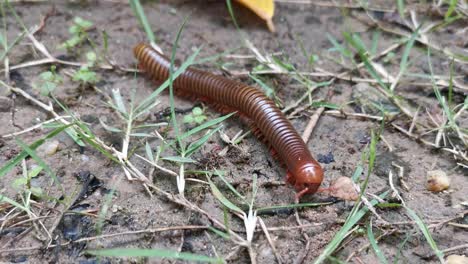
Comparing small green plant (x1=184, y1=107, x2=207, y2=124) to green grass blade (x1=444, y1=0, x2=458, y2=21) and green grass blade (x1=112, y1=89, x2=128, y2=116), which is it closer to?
green grass blade (x1=112, y1=89, x2=128, y2=116)

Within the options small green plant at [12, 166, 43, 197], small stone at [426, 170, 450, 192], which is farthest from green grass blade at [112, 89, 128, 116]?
small stone at [426, 170, 450, 192]

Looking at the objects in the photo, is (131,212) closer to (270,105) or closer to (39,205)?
(39,205)

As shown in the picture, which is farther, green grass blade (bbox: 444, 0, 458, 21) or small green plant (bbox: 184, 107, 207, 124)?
green grass blade (bbox: 444, 0, 458, 21)

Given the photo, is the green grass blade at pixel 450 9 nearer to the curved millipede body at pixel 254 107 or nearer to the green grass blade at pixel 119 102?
the curved millipede body at pixel 254 107

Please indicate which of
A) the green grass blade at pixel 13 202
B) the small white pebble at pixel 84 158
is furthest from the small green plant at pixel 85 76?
the green grass blade at pixel 13 202

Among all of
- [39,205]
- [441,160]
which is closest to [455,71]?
[441,160]
